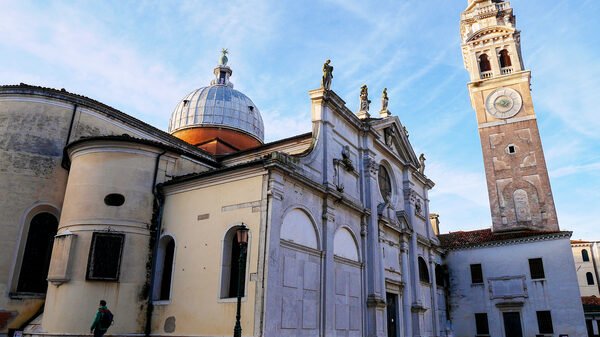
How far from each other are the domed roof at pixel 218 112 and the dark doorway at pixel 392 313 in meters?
11.5

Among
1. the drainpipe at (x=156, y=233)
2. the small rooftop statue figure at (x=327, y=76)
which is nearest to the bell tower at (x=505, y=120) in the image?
the small rooftop statue figure at (x=327, y=76)

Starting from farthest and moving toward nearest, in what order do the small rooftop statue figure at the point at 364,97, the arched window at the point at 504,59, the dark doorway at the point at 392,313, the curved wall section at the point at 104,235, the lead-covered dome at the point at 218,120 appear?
1. the arched window at the point at 504,59
2. the lead-covered dome at the point at 218,120
3. the small rooftop statue figure at the point at 364,97
4. the dark doorway at the point at 392,313
5. the curved wall section at the point at 104,235

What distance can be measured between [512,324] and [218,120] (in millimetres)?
18852

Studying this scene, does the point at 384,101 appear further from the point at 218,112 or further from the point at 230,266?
the point at 230,266

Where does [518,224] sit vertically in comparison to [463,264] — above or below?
above

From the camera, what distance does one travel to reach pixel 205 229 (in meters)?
13.0

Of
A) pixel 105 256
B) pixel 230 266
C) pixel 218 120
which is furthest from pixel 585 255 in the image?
pixel 105 256

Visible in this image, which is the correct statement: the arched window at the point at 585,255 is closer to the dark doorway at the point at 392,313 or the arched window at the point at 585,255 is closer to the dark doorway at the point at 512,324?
the dark doorway at the point at 512,324

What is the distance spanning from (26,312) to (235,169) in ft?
25.2

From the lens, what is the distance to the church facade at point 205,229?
12.3m

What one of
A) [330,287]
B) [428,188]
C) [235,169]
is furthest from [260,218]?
[428,188]

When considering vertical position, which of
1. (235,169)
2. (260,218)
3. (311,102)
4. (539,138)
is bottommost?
(260,218)

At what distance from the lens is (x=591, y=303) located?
35.7 metres

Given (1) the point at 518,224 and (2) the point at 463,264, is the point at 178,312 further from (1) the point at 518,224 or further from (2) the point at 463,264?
(1) the point at 518,224
